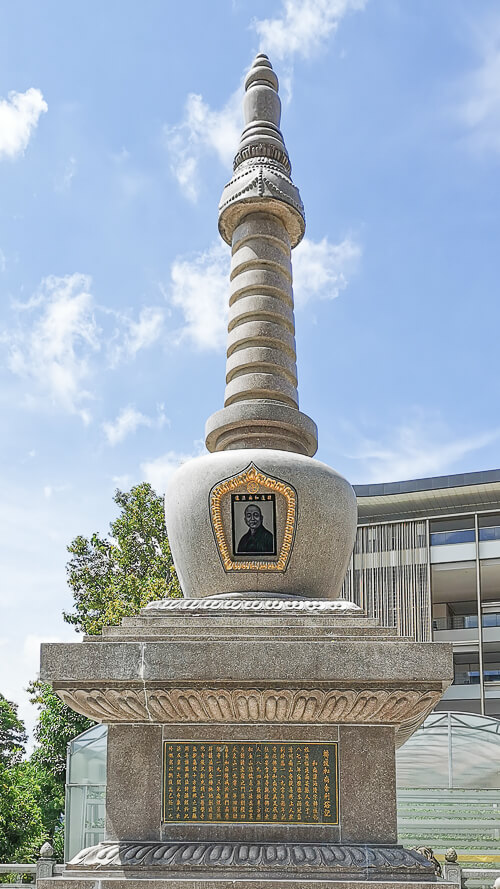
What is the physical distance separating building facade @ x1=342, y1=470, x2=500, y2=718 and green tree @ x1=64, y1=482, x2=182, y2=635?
32.9 ft

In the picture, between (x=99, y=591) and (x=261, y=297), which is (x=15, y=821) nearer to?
(x=99, y=591)

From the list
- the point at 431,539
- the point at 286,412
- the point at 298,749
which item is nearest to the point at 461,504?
the point at 431,539

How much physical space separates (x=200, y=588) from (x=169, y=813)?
2.32m

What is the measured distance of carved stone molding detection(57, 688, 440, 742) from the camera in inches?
275

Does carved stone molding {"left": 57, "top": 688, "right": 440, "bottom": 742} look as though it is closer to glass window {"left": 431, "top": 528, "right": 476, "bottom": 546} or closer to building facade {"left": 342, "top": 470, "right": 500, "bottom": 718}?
building facade {"left": 342, "top": 470, "right": 500, "bottom": 718}

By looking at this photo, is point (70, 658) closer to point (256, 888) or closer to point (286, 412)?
point (256, 888)

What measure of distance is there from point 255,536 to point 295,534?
40 cm

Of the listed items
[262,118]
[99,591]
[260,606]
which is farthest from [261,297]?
[99,591]

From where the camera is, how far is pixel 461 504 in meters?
34.1

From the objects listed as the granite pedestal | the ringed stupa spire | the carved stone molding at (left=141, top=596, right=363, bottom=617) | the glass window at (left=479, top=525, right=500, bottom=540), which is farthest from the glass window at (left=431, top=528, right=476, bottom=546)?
the granite pedestal

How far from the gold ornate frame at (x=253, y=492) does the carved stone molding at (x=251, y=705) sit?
5.93 ft

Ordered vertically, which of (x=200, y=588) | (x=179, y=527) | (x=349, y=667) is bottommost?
(x=349, y=667)

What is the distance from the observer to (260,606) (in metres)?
8.04

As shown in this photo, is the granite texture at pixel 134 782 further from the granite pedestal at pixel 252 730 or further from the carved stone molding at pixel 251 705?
the carved stone molding at pixel 251 705
